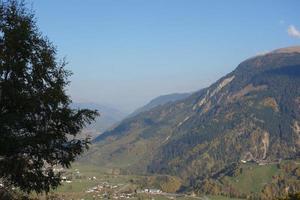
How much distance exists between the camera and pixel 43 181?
28016 mm

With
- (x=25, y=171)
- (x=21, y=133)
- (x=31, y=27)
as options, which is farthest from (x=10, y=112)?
(x=31, y=27)

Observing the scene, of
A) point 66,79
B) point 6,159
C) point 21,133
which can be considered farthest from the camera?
point 66,79

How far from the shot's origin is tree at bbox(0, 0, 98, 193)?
26.5 m

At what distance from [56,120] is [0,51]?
523 cm

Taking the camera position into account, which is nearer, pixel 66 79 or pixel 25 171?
pixel 25 171

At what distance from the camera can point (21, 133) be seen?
27469mm

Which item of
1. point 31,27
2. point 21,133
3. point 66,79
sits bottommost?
point 21,133

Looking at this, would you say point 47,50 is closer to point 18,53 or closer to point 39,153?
point 18,53

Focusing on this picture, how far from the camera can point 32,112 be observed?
2808cm

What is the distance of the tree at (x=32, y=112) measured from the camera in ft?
87.1

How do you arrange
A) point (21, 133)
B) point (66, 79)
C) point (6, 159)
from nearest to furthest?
point (6, 159) → point (21, 133) → point (66, 79)

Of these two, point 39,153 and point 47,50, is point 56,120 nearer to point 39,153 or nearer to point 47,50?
point 39,153

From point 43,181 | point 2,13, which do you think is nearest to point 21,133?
point 43,181

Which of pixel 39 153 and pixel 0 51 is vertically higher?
pixel 0 51
